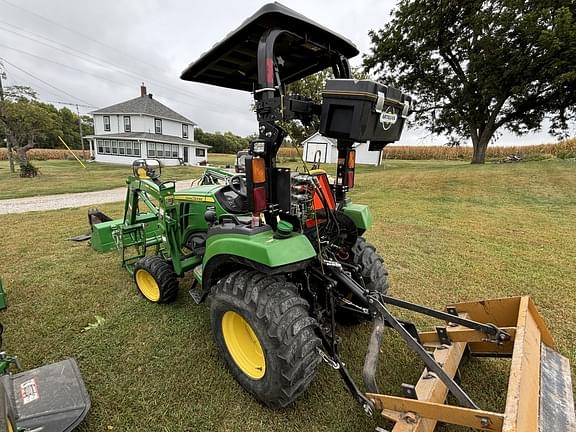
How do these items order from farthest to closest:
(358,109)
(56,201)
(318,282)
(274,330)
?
(56,201) → (318,282) → (274,330) → (358,109)

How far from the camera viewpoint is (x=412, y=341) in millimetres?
1788

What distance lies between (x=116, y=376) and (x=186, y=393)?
592 mm

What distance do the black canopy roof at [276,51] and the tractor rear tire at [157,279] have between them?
6.03ft

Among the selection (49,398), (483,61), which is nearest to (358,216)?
(49,398)

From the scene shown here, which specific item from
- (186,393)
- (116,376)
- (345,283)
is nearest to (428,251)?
(345,283)

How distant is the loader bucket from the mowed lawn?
0.36 m

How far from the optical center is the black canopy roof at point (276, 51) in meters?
1.82

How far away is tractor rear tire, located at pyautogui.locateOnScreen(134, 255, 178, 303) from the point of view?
320 centimetres

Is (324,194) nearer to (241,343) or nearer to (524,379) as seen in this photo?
(241,343)

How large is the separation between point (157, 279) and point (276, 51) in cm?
238

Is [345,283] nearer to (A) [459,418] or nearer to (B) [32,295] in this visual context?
(A) [459,418]

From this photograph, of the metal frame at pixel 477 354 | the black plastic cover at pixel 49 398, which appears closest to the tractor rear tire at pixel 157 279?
Answer: the black plastic cover at pixel 49 398

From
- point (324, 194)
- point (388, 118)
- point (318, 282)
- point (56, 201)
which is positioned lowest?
point (56, 201)

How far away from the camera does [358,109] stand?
5.56ft
